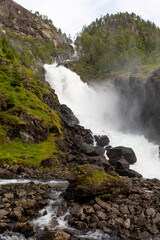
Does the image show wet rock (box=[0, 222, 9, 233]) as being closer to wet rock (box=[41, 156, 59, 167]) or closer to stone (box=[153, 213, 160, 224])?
stone (box=[153, 213, 160, 224])

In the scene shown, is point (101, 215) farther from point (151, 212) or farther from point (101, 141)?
point (101, 141)

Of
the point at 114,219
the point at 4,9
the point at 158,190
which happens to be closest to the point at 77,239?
the point at 114,219

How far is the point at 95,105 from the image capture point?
68.6 m

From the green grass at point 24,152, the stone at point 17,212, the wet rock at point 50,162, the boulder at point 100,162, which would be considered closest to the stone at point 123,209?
the stone at point 17,212

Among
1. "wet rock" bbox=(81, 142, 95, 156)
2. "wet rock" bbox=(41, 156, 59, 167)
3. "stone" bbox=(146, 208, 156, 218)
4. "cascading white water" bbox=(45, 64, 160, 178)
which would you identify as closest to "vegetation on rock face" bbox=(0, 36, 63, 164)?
"wet rock" bbox=(41, 156, 59, 167)

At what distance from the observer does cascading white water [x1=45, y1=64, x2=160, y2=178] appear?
46763 mm

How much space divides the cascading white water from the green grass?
824 inches

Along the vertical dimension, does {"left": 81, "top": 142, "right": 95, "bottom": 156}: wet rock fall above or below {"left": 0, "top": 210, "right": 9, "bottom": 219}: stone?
above

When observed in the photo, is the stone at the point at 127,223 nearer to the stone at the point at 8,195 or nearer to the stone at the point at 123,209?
the stone at the point at 123,209

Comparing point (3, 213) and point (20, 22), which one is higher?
point (20, 22)

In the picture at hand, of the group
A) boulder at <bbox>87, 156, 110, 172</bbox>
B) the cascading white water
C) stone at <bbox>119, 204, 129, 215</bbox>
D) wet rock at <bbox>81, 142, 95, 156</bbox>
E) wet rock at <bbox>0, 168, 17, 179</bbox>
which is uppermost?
the cascading white water

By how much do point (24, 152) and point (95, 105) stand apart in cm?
4728

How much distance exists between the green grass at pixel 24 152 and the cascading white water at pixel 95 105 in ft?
68.7

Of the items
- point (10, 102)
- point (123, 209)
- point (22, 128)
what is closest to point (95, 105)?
point (10, 102)
